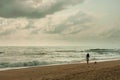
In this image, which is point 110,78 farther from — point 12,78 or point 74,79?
point 12,78

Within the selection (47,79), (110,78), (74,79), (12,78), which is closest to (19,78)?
(12,78)

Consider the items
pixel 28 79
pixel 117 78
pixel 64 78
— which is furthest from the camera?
pixel 28 79

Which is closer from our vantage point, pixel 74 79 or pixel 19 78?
pixel 74 79

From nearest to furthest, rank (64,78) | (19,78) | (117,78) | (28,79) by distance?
(117,78) < (64,78) < (28,79) < (19,78)

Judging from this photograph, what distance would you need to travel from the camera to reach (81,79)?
50.3 ft

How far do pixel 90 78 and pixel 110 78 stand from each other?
1233 mm

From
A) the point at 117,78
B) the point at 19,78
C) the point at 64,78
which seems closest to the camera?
the point at 117,78

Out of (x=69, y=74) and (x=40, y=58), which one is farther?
(x=40, y=58)

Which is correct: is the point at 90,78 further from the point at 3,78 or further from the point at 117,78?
the point at 3,78

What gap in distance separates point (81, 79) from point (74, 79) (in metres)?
0.50

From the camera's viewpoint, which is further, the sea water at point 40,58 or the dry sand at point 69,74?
the sea water at point 40,58

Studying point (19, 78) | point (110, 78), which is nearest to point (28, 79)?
point (19, 78)

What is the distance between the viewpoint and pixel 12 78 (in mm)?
20922

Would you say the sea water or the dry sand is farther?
the sea water
